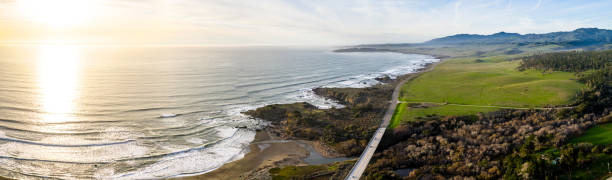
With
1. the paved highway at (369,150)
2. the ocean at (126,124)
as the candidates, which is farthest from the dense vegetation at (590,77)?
the ocean at (126,124)

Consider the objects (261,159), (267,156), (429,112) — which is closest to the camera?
(261,159)

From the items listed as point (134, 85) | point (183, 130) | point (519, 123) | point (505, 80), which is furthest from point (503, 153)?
point (134, 85)

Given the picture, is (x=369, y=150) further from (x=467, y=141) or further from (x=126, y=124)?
(x=126, y=124)

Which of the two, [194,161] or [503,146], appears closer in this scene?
[503,146]

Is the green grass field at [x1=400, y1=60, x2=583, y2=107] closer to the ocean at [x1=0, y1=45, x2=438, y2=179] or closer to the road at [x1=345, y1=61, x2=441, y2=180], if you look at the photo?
the road at [x1=345, y1=61, x2=441, y2=180]

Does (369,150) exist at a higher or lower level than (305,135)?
higher

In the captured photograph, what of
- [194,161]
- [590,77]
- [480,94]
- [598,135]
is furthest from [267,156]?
[590,77]

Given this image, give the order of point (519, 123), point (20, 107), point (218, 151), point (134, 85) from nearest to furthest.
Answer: point (218, 151), point (519, 123), point (20, 107), point (134, 85)

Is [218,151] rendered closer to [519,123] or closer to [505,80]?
[519,123]
